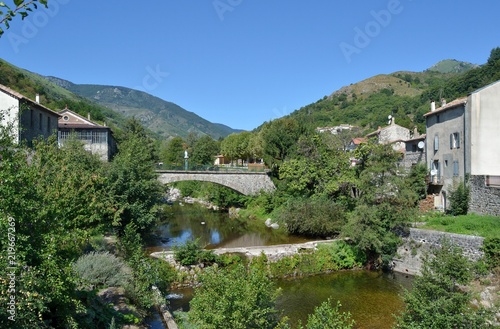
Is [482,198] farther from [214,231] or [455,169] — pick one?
[214,231]

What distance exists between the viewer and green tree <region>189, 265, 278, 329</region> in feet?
26.0

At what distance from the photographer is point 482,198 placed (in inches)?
867

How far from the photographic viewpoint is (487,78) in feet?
220

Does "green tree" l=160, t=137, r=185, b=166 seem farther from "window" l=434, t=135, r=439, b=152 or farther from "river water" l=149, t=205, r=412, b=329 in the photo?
"window" l=434, t=135, r=439, b=152

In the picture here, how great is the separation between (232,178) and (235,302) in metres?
35.1

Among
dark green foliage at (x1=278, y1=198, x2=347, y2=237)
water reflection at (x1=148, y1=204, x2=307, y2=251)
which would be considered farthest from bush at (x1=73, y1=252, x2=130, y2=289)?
dark green foliage at (x1=278, y1=198, x2=347, y2=237)

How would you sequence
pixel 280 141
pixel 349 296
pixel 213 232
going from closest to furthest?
pixel 349 296 → pixel 213 232 → pixel 280 141

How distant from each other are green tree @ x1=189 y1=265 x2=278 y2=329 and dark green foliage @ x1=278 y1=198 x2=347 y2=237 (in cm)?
1848

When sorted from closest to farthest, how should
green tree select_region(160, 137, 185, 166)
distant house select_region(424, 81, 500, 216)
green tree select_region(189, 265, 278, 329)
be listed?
green tree select_region(189, 265, 278, 329) < distant house select_region(424, 81, 500, 216) < green tree select_region(160, 137, 185, 166)

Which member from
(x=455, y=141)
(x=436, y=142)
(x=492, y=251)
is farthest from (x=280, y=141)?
(x=492, y=251)

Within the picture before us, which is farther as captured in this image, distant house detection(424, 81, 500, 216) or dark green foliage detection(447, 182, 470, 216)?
dark green foliage detection(447, 182, 470, 216)

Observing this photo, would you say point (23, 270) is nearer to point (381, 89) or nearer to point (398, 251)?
point (398, 251)

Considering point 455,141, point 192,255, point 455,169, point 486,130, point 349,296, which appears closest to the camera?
point 349,296

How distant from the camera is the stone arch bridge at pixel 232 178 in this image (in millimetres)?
41250
